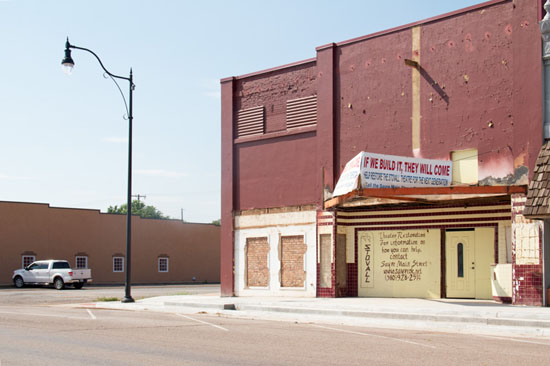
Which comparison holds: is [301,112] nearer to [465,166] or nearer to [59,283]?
[465,166]

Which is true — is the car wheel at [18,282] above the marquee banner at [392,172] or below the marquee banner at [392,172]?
below

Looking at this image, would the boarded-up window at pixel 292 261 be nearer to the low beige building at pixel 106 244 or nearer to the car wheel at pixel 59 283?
the car wheel at pixel 59 283

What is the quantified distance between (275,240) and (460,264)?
7.00 meters

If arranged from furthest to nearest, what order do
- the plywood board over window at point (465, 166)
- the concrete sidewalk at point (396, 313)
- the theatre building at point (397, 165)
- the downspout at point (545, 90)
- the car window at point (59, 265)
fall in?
the car window at point (59, 265)
the plywood board over window at point (465, 166)
the theatre building at point (397, 165)
the downspout at point (545, 90)
the concrete sidewalk at point (396, 313)

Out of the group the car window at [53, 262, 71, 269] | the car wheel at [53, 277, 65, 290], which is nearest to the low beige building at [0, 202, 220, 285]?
the car window at [53, 262, 71, 269]

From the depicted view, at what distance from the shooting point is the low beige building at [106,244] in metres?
50.0

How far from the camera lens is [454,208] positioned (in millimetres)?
22828

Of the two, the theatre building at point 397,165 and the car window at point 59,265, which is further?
the car window at point 59,265

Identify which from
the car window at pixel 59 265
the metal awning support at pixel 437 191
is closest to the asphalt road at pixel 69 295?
the car window at pixel 59 265

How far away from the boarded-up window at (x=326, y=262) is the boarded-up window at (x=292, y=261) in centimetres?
87

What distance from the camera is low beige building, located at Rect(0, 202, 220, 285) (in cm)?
4997

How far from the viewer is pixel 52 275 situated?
4422 cm

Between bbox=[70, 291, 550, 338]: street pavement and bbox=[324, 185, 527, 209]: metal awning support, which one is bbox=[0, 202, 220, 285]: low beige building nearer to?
bbox=[70, 291, 550, 338]: street pavement

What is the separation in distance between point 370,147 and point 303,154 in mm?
2877
